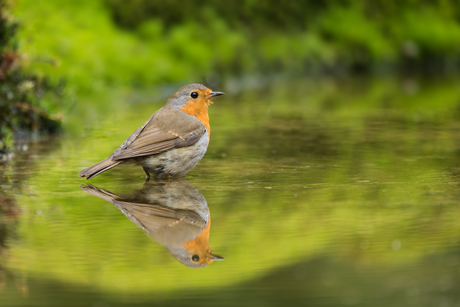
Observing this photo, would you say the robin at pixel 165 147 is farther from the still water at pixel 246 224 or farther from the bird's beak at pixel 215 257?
the bird's beak at pixel 215 257

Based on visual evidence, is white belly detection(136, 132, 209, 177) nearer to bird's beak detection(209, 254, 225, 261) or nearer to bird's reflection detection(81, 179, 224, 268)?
bird's reflection detection(81, 179, 224, 268)

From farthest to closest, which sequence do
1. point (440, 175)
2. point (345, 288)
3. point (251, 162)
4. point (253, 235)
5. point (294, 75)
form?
point (294, 75), point (251, 162), point (440, 175), point (253, 235), point (345, 288)

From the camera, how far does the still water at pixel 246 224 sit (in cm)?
387

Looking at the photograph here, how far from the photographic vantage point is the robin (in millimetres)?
6590

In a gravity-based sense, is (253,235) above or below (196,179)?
below

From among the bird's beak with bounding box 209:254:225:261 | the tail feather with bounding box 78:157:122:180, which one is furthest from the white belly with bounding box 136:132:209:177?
the bird's beak with bounding box 209:254:225:261

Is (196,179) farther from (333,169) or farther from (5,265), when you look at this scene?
(5,265)

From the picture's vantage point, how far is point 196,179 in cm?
688

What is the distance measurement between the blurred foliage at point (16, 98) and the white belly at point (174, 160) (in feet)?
8.16

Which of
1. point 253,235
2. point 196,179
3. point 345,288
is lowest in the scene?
point 345,288

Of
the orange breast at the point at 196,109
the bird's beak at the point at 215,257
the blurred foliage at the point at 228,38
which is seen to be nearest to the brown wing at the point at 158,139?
the orange breast at the point at 196,109

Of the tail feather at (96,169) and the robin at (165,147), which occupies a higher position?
the robin at (165,147)

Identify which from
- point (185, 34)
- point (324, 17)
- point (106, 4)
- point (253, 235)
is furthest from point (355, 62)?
point (253, 235)

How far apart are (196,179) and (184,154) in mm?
279
